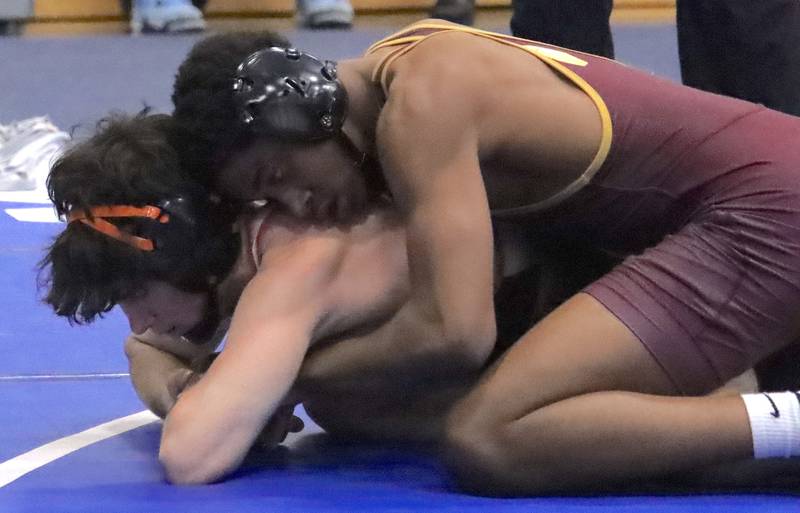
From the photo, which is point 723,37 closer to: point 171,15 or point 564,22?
point 564,22

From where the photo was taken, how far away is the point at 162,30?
705cm

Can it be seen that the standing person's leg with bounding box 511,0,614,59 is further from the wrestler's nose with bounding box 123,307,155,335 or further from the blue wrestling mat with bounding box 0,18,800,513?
the wrestler's nose with bounding box 123,307,155,335

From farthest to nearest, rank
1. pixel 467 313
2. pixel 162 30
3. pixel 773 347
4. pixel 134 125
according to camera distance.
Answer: pixel 162 30
pixel 134 125
pixel 773 347
pixel 467 313

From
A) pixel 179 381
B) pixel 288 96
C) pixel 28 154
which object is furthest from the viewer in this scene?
pixel 28 154

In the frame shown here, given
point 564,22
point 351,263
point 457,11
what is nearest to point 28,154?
point 564,22

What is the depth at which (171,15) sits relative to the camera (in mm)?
6914

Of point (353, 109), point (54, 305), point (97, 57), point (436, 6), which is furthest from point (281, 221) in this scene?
point (436, 6)

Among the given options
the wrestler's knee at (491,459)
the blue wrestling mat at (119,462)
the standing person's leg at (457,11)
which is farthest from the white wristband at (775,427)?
the standing person's leg at (457,11)

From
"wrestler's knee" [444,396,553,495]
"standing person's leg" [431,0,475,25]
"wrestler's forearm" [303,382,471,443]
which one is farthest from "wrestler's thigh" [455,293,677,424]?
"standing person's leg" [431,0,475,25]

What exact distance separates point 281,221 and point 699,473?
691mm

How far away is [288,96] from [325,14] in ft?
17.3

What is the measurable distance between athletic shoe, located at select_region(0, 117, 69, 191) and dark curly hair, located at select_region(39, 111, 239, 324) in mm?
2358

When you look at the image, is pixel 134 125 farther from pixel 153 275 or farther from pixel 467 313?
pixel 467 313

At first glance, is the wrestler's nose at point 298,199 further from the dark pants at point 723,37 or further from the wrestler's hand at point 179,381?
the dark pants at point 723,37
